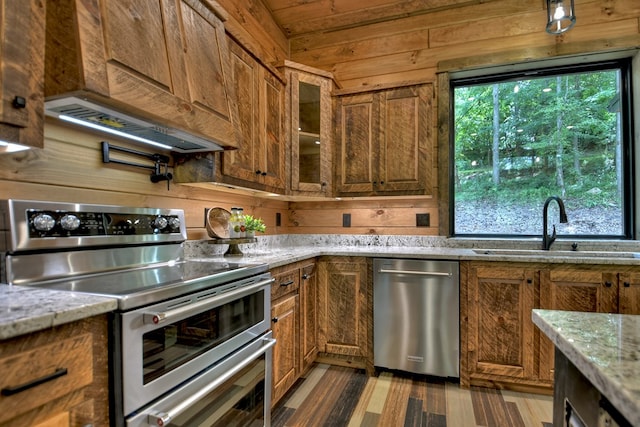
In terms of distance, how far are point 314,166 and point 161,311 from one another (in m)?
1.92

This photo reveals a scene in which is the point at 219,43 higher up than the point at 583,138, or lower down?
higher up

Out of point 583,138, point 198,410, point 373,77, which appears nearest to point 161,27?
point 198,410

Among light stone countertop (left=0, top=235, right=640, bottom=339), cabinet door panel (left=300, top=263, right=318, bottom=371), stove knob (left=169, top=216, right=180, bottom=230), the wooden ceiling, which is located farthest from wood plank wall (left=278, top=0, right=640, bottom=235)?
stove knob (left=169, top=216, right=180, bottom=230)

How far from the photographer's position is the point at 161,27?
137 cm

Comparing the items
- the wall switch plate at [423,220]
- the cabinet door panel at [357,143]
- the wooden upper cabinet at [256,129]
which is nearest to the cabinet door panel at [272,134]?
the wooden upper cabinet at [256,129]

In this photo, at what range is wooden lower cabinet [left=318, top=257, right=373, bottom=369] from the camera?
7.93 ft

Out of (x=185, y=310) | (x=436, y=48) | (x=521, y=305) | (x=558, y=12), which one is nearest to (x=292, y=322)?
(x=185, y=310)

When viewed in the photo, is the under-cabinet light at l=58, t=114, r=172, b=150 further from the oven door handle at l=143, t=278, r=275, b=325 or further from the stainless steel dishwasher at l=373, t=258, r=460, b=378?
the stainless steel dishwasher at l=373, t=258, r=460, b=378

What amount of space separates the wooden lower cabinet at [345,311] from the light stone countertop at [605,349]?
1.60 metres

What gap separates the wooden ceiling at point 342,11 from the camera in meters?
2.87

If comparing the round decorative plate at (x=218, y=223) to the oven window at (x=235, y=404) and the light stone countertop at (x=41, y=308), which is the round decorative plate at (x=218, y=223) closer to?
the oven window at (x=235, y=404)

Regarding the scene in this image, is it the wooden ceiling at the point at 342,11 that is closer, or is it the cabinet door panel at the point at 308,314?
the cabinet door panel at the point at 308,314

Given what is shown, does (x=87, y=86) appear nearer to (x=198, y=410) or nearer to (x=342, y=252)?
(x=198, y=410)

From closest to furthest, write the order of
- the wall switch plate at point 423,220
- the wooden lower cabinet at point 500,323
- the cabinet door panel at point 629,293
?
the cabinet door panel at point 629,293, the wooden lower cabinet at point 500,323, the wall switch plate at point 423,220
